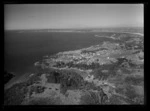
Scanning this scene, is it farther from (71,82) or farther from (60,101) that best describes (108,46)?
(60,101)

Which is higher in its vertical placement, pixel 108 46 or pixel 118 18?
pixel 118 18

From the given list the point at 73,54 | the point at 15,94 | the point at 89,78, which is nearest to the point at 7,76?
the point at 15,94

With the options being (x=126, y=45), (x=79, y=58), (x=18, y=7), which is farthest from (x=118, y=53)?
(x=18, y=7)

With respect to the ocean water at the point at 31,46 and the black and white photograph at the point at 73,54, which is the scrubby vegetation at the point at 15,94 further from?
the ocean water at the point at 31,46

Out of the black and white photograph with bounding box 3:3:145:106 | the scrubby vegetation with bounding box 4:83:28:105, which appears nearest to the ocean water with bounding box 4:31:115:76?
the black and white photograph with bounding box 3:3:145:106

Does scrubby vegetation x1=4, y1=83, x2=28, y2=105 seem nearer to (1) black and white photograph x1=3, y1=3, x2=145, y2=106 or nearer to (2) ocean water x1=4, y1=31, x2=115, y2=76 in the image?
(1) black and white photograph x1=3, y1=3, x2=145, y2=106

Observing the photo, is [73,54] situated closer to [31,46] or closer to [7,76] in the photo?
[31,46]

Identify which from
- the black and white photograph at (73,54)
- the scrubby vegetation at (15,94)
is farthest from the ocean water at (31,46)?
the scrubby vegetation at (15,94)
